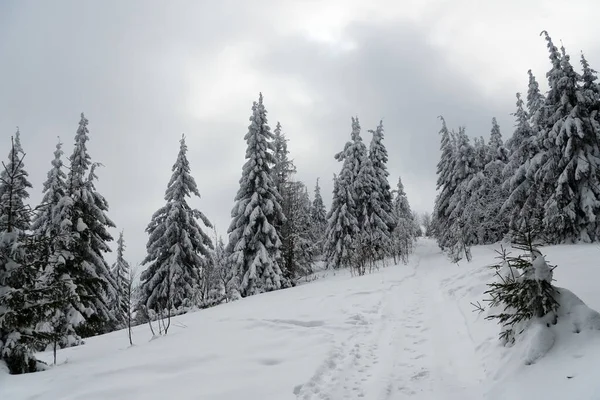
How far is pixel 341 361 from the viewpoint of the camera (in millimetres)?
6016

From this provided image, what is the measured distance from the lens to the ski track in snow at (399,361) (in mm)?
4781

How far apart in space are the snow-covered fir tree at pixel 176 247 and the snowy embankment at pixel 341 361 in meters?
11.6

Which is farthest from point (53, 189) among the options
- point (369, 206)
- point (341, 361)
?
point (369, 206)

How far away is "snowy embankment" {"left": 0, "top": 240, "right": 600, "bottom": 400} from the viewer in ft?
14.3

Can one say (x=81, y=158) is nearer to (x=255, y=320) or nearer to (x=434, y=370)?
(x=255, y=320)

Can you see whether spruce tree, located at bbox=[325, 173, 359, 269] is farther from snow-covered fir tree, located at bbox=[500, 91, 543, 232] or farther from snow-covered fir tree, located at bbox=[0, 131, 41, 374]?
snow-covered fir tree, located at bbox=[0, 131, 41, 374]

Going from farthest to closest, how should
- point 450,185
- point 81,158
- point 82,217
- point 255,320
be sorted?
1. point 450,185
2. point 81,158
3. point 82,217
4. point 255,320

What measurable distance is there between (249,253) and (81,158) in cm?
1040

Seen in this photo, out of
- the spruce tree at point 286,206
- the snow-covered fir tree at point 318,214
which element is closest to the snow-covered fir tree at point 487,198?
the spruce tree at point 286,206

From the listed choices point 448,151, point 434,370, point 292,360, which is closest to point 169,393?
point 292,360

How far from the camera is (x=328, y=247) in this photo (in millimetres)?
30281

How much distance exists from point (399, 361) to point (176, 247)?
17.5 metres

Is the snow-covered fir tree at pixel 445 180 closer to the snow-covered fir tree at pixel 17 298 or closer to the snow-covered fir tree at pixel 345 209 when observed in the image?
the snow-covered fir tree at pixel 345 209

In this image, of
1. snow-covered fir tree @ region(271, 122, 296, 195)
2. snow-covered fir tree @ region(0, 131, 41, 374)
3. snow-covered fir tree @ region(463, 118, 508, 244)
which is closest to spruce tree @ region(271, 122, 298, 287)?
snow-covered fir tree @ region(271, 122, 296, 195)
